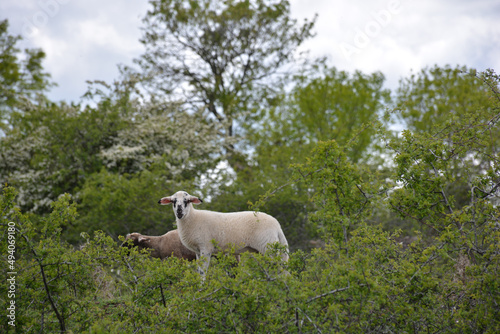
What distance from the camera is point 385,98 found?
24125 millimetres

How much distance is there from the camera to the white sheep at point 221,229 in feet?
23.4

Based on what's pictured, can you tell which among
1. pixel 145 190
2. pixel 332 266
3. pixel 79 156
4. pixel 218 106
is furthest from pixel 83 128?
pixel 332 266

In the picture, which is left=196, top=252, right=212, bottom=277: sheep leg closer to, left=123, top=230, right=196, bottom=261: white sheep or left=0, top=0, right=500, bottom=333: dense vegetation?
left=0, top=0, right=500, bottom=333: dense vegetation

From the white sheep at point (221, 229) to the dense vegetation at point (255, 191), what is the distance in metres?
0.69

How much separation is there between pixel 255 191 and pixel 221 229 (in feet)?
22.9

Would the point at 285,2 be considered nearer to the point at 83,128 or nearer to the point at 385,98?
the point at 385,98

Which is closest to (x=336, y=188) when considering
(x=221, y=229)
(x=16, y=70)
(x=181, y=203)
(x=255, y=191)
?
(x=221, y=229)

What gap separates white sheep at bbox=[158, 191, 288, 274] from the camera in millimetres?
7129

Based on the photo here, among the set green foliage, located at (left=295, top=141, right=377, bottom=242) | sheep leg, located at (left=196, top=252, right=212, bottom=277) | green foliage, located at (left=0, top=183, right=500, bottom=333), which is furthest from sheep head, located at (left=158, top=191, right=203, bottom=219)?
green foliage, located at (left=295, top=141, right=377, bottom=242)

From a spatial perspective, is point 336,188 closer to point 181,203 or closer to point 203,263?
point 203,263

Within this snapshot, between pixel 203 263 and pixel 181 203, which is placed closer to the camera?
pixel 203 263

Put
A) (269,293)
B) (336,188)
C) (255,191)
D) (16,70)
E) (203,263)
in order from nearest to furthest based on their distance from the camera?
(269,293) < (336,188) < (203,263) < (255,191) < (16,70)

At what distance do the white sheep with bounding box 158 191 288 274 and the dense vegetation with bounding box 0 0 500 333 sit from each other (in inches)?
27.3

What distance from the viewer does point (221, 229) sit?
736 centimetres
